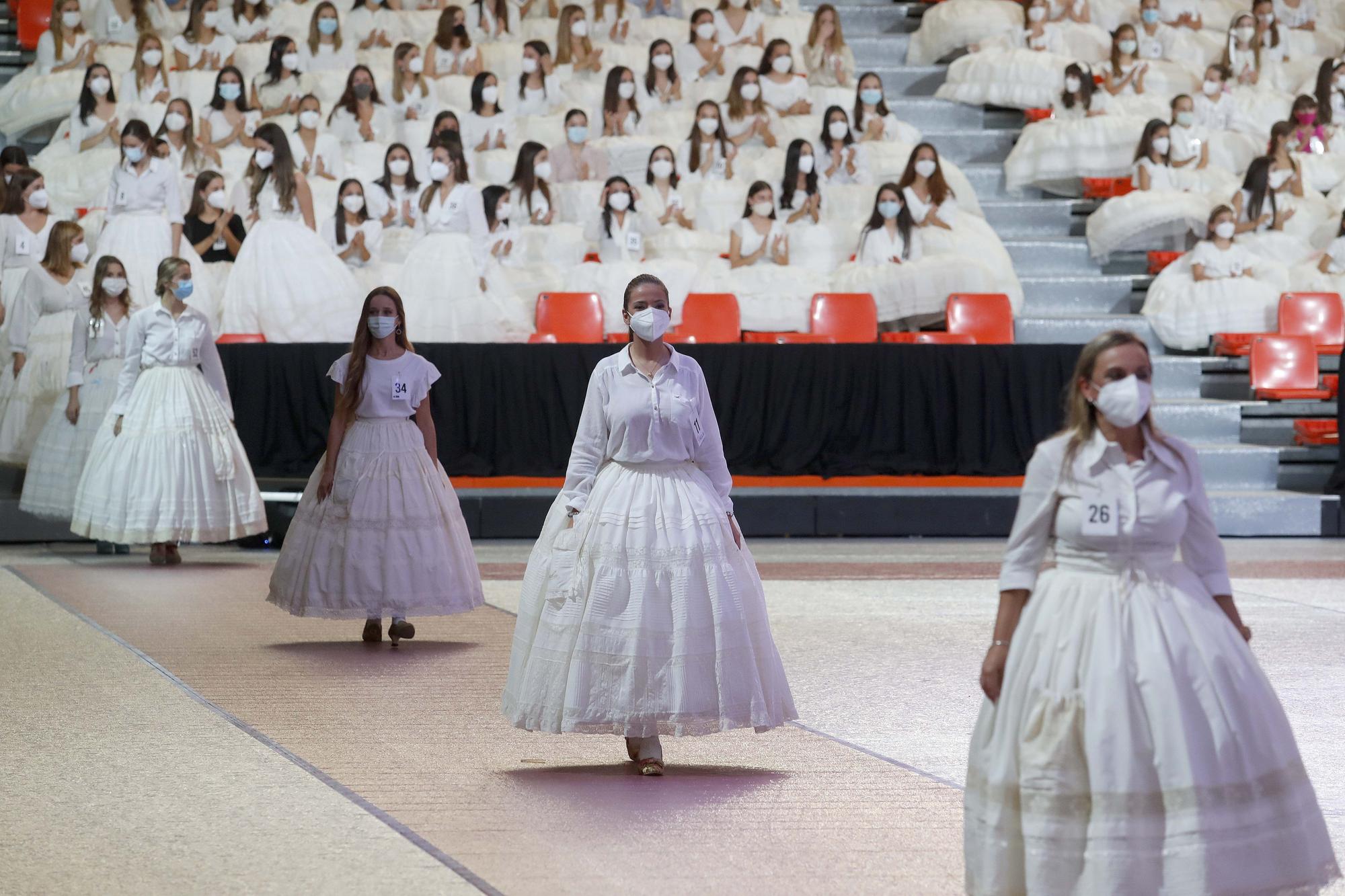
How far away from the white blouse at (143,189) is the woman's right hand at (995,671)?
34.9 feet

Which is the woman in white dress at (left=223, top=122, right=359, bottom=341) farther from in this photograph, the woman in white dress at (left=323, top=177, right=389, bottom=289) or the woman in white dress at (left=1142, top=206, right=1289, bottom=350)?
the woman in white dress at (left=1142, top=206, right=1289, bottom=350)

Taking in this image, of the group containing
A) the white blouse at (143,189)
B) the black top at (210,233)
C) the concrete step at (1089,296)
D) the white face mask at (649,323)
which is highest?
the white blouse at (143,189)

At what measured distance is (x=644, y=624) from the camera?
17.1 feet

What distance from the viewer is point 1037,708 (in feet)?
11.2

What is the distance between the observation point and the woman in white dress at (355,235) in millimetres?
14188

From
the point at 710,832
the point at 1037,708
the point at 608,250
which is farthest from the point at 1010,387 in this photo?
the point at 1037,708

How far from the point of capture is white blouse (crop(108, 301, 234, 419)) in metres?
10.5

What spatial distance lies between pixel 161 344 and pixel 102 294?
901 mm

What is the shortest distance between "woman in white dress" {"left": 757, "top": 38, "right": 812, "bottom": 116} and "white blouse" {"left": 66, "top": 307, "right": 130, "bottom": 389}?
7.08 metres

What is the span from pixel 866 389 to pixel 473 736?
7240 millimetres

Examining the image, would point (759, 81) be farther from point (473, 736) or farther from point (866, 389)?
point (473, 736)

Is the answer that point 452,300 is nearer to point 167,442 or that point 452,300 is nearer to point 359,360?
point 167,442

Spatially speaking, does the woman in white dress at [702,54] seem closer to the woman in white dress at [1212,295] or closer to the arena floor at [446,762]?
the woman in white dress at [1212,295]

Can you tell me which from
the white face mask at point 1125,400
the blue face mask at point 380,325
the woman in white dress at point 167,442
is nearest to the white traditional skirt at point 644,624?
the white face mask at point 1125,400
